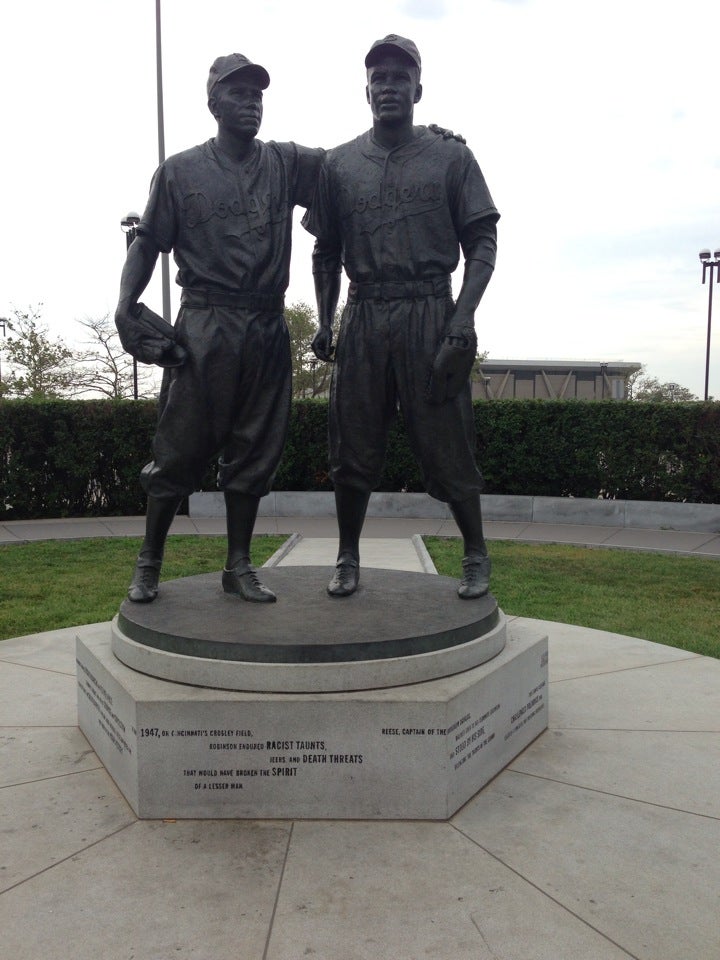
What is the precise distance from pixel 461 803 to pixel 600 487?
956 cm

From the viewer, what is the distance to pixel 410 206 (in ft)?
12.1

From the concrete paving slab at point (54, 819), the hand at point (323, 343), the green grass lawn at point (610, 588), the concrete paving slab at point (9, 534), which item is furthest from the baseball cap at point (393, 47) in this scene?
the concrete paving slab at point (9, 534)

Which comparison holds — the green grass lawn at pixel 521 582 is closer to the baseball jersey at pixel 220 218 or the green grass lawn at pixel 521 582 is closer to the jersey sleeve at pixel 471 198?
the jersey sleeve at pixel 471 198

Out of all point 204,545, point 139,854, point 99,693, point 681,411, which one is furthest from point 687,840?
point 681,411

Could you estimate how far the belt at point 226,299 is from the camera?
143 inches

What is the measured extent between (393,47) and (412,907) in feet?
10.9

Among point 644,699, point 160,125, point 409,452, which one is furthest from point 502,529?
point 160,125

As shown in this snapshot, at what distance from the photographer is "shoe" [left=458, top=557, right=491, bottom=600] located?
3.87 meters

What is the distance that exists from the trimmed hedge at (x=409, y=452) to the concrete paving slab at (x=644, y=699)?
7401mm

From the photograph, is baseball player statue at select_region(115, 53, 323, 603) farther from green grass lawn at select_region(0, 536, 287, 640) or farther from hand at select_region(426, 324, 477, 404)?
green grass lawn at select_region(0, 536, 287, 640)

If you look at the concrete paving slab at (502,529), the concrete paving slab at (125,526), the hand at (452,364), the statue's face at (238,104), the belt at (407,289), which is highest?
the statue's face at (238,104)

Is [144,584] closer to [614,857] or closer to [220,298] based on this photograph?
[220,298]

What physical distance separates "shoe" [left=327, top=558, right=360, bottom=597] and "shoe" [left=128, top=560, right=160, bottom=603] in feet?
2.65

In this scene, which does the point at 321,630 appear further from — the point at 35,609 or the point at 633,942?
the point at 35,609
